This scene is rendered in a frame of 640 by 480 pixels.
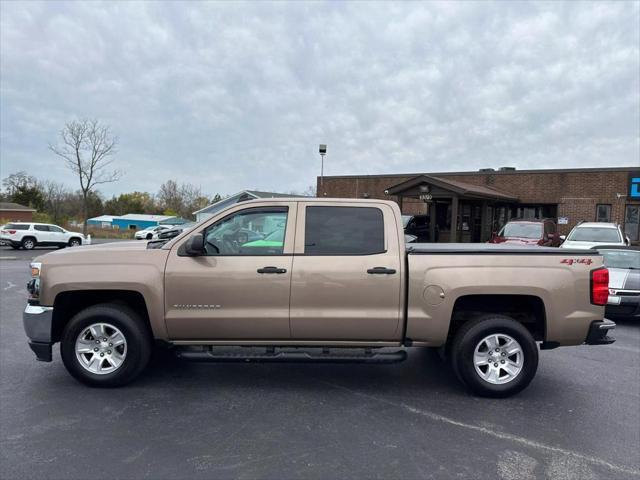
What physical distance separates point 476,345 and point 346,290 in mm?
1365

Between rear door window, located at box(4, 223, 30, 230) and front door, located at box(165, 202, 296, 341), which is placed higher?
rear door window, located at box(4, 223, 30, 230)

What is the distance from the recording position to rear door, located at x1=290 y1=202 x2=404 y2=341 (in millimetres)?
4391

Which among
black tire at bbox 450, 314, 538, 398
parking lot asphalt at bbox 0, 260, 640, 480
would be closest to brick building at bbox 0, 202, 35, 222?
parking lot asphalt at bbox 0, 260, 640, 480

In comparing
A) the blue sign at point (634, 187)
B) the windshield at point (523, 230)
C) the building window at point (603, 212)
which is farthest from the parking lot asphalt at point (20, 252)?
the blue sign at point (634, 187)

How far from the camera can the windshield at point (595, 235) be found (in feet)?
49.2

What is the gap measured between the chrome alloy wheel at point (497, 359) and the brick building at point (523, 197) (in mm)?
15949

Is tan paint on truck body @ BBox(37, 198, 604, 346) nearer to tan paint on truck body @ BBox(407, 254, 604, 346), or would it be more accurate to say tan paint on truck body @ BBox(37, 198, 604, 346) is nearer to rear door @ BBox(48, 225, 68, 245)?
tan paint on truck body @ BBox(407, 254, 604, 346)

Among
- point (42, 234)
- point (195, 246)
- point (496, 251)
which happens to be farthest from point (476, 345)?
point (42, 234)

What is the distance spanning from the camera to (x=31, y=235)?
89.6ft

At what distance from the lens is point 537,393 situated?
15.4ft

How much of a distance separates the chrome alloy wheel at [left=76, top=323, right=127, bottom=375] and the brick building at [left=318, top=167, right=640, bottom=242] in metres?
17.3

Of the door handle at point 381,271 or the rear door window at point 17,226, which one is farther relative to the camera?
the rear door window at point 17,226

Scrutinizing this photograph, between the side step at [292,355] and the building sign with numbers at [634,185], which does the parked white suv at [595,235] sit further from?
the side step at [292,355]

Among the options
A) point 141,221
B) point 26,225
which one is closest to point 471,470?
point 26,225
